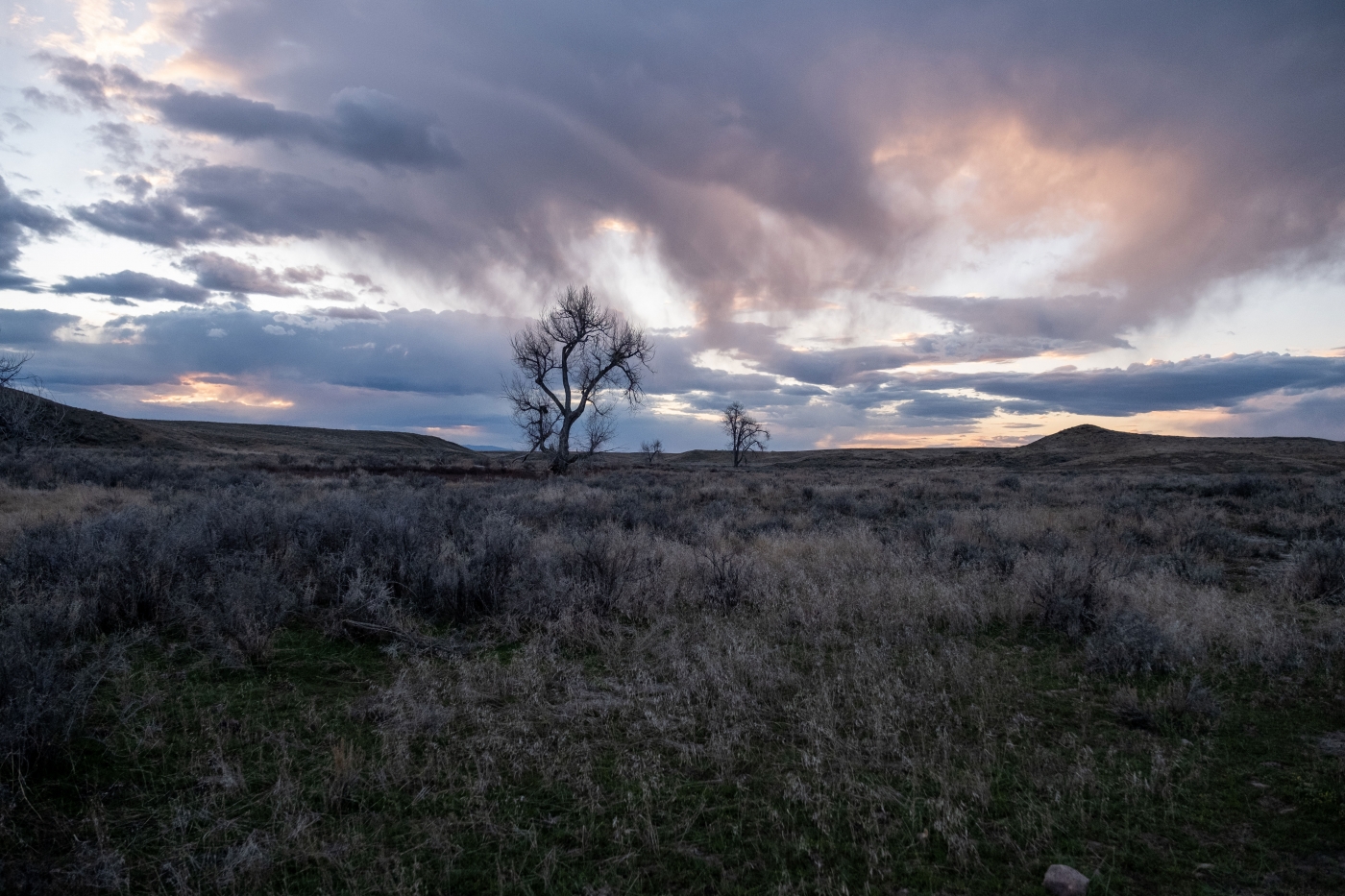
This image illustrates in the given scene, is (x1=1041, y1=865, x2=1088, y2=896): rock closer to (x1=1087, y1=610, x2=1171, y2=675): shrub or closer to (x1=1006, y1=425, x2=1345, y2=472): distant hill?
(x1=1087, y1=610, x2=1171, y2=675): shrub

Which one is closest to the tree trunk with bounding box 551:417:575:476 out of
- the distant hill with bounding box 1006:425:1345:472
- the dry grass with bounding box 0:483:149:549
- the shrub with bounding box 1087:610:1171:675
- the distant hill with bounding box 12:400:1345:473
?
the dry grass with bounding box 0:483:149:549

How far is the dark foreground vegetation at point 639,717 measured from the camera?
115 inches

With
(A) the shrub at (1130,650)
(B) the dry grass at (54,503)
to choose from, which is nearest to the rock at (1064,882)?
(A) the shrub at (1130,650)

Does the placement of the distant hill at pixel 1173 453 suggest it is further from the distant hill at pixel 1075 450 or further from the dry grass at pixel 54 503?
the dry grass at pixel 54 503

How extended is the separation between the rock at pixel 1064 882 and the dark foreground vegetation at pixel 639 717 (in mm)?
75

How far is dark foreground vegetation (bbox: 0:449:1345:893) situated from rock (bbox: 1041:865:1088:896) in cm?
7

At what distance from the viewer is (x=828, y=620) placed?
6199 mm

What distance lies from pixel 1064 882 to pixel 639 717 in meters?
2.46

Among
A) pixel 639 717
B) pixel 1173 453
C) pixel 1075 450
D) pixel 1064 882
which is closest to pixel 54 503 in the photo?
pixel 639 717

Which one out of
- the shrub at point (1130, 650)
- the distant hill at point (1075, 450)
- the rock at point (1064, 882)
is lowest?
the rock at point (1064, 882)

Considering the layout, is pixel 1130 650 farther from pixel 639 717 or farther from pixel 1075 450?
pixel 1075 450

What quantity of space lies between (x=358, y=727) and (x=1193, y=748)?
521 centimetres

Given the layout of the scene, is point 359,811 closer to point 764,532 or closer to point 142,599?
point 142,599

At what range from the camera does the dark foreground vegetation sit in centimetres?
291
